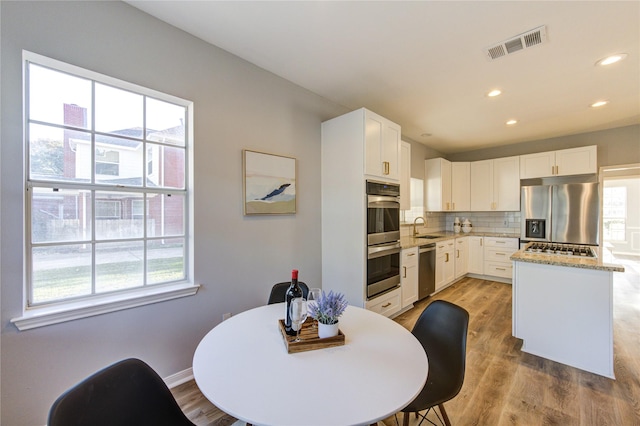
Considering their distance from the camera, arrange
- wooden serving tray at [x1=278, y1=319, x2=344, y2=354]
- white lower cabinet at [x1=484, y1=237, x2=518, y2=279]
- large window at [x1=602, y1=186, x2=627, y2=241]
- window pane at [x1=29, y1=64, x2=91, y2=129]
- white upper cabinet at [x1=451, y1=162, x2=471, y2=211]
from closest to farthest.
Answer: wooden serving tray at [x1=278, y1=319, x2=344, y2=354], window pane at [x1=29, y1=64, x2=91, y2=129], white lower cabinet at [x1=484, y1=237, x2=518, y2=279], white upper cabinet at [x1=451, y1=162, x2=471, y2=211], large window at [x1=602, y1=186, x2=627, y2=241]

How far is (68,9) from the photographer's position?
1.53m

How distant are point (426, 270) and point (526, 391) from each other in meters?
1.93

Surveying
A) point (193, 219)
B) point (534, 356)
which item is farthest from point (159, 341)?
point (534, 356)

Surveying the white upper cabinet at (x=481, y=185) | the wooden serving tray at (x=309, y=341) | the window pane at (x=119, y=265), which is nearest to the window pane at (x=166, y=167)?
the window pane at (x=119, y=265)

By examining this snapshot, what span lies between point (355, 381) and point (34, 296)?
188 centimetres

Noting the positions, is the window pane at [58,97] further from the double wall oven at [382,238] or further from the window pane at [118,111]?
the double wall oven at [382,238]

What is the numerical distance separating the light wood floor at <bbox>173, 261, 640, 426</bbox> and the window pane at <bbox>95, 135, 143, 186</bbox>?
1591 millimetres

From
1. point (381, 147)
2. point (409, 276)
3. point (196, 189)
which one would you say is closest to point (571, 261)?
point (409, 276)

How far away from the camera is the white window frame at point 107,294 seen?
1.44m

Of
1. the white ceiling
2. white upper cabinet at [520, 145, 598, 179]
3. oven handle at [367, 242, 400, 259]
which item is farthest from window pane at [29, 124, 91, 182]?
white upper cabinet at [520, 145, 598, 179]

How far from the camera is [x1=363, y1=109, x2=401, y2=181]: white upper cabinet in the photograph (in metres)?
2.75

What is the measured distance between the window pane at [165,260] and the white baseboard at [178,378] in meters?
0.72

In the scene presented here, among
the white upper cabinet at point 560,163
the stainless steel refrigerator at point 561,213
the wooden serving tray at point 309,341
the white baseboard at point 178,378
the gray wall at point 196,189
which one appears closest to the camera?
the wooden serving tray at point 309,341

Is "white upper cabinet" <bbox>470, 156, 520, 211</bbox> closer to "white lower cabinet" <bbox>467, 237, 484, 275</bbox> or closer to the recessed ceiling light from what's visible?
"white lower cabinet" <bbox>467, 237, 484, 275</bbox>
